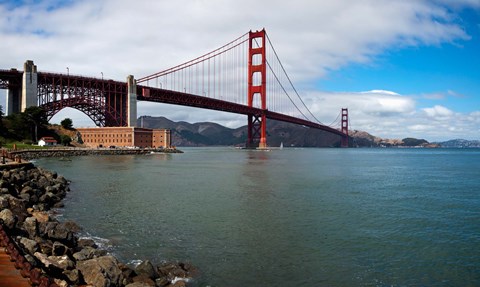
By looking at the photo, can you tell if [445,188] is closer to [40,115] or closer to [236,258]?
[236,258]

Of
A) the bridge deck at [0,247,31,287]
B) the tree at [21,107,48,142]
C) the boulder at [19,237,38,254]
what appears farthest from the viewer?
the tree at [21,107,48,142]

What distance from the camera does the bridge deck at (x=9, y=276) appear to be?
480 centimetres

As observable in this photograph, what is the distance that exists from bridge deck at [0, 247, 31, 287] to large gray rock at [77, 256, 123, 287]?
197 centimetres

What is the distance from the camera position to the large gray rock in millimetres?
7305

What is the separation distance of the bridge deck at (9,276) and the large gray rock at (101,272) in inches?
77.7

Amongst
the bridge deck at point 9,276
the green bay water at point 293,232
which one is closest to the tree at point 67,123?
the green bay water at point 293,232

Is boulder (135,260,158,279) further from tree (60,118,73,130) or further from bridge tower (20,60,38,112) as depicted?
tree (60,118,73,130)

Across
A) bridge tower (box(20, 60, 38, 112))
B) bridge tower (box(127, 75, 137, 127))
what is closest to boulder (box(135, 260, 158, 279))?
bridge tower (box(20, 60, 38, 112))

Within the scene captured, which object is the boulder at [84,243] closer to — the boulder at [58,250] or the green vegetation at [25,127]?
the boulder at [58,250]

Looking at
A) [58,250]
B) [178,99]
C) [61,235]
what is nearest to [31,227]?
[61,235]

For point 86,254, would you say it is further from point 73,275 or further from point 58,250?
point 73,275

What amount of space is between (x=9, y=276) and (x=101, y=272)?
8.65 ft

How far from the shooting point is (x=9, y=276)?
5.02 m

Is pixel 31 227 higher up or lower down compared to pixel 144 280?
higher up
